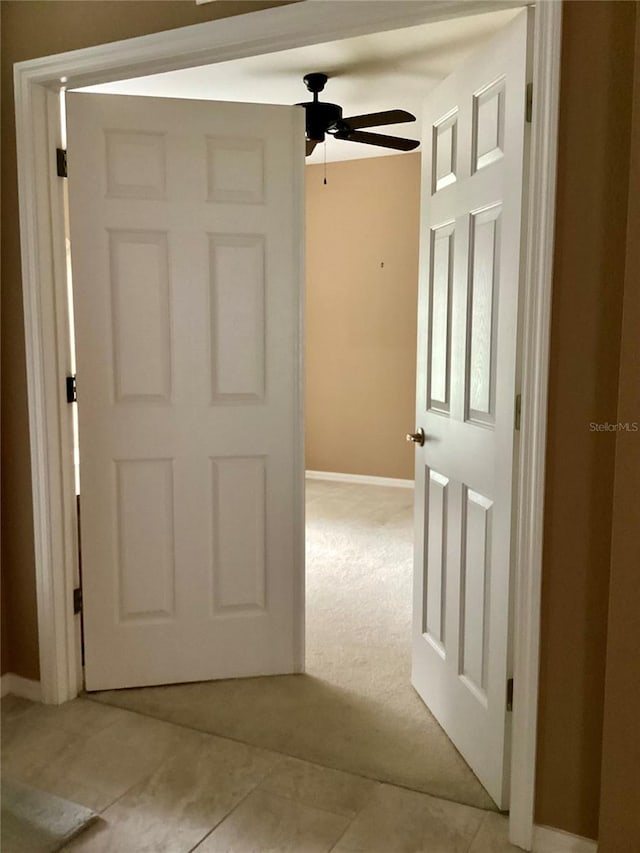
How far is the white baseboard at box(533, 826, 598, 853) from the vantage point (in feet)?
5.94

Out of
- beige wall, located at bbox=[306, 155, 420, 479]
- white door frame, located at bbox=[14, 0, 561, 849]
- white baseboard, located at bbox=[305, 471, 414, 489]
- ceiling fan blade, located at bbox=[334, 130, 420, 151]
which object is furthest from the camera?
white baseboard, located at bbox=[305, 471, 414, 489]

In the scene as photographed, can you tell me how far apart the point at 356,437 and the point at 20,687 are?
400 centimetres

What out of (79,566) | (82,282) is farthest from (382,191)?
(79,566)

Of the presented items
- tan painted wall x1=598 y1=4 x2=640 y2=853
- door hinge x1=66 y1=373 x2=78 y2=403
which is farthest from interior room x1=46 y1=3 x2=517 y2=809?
door hinge x1=66 y1=373 x2=78 y2=403

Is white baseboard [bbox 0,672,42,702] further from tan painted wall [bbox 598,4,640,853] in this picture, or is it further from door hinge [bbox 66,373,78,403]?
tan painted wall [bbox 598,4,640,853]

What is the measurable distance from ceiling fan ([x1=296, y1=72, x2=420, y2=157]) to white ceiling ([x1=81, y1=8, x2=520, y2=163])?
95mm

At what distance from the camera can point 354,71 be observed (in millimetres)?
3922

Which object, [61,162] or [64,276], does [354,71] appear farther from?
[64,276]

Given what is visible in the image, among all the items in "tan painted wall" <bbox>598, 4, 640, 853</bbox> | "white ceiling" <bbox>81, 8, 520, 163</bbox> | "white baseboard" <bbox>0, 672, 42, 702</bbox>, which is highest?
Answer: "white ceiling" <bbox>81, 8, 520, 163</bbox>

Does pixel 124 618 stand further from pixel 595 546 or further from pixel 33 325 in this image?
pixel 595 546

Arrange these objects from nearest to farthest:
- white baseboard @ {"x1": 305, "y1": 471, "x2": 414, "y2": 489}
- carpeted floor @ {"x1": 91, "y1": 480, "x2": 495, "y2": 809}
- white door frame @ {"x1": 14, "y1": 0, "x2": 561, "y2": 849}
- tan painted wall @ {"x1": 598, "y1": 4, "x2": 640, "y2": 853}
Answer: tan painted wall @ {"x1": 598, "y1": 4, "x2": 640, "y2": 853} < white door frame @ {"x1": 14, "y1": 0, "x2": 561, "y2": 849} < carpeted floor @ {"x1": 91, "y1": 480, "x2": 495, "y2": 809} < white baseboard @ {"x1": 305, "y1": 471, "x2": 414, "y2": 489}

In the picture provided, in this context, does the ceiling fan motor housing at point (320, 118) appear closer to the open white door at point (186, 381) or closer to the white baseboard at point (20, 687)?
the open white door at point (186, 381)

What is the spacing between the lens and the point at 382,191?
19.5ft

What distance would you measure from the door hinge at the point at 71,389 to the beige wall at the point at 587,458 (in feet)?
5.20
